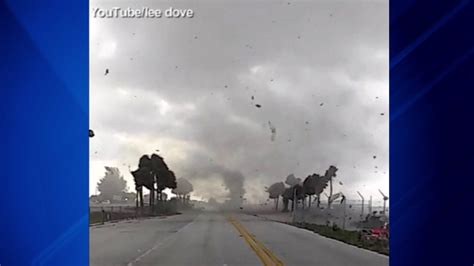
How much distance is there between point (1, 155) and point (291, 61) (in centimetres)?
172

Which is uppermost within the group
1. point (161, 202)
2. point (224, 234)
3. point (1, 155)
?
point (1, 155)

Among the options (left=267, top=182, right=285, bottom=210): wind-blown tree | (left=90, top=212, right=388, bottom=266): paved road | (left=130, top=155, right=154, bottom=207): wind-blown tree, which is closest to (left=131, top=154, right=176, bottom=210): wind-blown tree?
(left=130, top=155, right=154, bottom=207): wind-blown tree

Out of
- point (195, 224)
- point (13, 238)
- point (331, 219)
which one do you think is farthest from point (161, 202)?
point (331, 219)

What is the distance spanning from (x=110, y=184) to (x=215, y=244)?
28.6 inches

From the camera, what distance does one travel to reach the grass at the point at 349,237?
2715 millimetres

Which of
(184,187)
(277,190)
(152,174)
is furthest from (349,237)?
(152,174)

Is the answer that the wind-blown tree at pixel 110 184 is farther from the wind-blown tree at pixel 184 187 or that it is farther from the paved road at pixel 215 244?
the wind-blown tree at pixel 184 187

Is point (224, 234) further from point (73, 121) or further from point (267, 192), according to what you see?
point (73, 121)

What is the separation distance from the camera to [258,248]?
2875mm

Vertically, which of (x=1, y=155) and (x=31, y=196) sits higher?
(x=1, y=155)

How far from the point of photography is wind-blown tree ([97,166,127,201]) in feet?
8.83

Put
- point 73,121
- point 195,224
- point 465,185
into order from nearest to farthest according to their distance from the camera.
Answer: point 465,185 → point 73,121 → point 195,224

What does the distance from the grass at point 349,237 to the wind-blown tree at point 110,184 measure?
1064 millimetres

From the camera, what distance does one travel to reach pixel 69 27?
2699 mm
